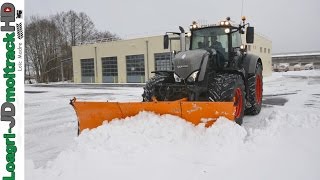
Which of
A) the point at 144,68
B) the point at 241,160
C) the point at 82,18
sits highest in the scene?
the point at 82,18

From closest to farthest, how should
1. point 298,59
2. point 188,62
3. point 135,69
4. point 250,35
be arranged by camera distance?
1. point 188,62
2. point 250,35
3. point 135,69
4. point 298,59

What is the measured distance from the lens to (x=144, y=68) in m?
31.3

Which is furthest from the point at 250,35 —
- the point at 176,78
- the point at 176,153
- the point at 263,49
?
the point at 263,49

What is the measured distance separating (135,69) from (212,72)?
85.8 feet

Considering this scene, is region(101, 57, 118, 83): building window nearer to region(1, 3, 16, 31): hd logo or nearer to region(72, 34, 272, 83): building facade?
region(72, 34, 272, 83): building facade

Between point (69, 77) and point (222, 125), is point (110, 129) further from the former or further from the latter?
point (69, 77)

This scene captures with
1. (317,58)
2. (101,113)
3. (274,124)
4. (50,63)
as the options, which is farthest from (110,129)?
(317,58)

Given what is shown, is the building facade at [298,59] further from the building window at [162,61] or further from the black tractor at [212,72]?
the black tractor at [212,72]

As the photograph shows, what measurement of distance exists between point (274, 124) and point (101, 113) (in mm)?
3237

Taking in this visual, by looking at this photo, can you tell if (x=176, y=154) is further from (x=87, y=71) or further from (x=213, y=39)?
(x=87, y=71)

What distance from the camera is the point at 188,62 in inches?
228

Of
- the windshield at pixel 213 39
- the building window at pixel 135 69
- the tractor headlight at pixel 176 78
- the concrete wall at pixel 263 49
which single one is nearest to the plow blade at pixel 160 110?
the tractor headlight at pixel 176 78

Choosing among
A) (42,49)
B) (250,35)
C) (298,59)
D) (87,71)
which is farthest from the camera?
(298,59)

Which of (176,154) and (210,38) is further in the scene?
(210,38)
